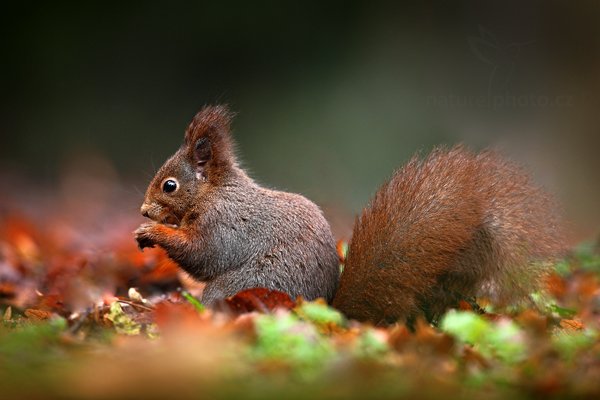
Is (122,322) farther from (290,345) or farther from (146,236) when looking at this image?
(290,345)

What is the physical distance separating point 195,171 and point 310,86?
15.7 ft

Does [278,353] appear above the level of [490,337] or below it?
below

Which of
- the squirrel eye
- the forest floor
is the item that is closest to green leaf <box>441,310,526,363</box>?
the forest floor

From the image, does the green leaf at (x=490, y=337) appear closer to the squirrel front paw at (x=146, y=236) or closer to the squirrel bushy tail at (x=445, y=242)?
the squirrel bushy tail at (x=445, y=242)

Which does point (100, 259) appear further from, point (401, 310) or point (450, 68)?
point (450, 68)

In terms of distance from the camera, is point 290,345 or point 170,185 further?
point 170,185

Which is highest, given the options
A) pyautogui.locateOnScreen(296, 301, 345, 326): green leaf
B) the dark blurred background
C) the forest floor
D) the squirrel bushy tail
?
the dark blurred background

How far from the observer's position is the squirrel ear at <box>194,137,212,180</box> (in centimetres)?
323

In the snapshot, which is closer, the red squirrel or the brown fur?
the red squirrel

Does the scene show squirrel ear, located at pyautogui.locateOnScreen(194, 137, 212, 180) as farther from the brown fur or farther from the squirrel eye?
the squirrel eye

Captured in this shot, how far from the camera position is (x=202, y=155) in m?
3.25

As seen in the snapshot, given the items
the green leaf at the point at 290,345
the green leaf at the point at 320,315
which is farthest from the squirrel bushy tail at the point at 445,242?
the green leaf at the point at 290,345

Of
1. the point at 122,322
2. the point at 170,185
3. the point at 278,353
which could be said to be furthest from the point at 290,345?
the point at 170,185

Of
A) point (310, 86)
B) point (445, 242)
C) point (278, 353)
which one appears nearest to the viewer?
point (278, 353)
